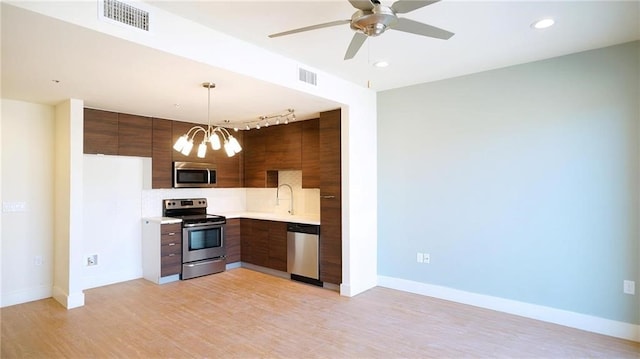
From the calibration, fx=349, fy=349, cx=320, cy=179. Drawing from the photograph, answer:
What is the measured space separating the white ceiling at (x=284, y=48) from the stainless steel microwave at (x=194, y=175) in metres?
1.44

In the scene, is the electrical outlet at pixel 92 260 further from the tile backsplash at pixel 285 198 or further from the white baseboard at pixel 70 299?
the tile backsplash at pixel 285 198

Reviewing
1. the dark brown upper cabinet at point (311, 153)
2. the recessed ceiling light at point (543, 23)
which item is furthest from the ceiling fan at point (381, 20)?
the dark brown upper cabinet at point (311, 153)

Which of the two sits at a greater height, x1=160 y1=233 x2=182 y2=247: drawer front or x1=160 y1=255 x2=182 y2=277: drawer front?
x1=160 y1=233 x2=182 y2=247: drawer front

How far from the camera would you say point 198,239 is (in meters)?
5.33

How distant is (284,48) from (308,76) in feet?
1.89

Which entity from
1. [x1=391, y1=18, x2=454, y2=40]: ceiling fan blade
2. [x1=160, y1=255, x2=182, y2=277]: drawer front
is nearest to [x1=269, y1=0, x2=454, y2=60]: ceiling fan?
[x1=391, y1=18, x2=454, y2=40]: ceiling fan blade

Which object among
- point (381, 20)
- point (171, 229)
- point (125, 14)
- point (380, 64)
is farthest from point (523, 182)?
point (171, 229)

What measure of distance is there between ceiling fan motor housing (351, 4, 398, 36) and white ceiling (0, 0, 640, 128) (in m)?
0.40

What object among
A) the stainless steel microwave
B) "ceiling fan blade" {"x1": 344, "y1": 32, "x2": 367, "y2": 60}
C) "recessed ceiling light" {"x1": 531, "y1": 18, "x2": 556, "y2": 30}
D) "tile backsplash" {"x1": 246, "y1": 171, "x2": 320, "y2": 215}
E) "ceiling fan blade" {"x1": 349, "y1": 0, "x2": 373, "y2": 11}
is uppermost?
"recessed ceiling light" {"x1": 531, "y1": 18, "x2": 556, "y2": 30}

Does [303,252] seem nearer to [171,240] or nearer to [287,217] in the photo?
[287,217]

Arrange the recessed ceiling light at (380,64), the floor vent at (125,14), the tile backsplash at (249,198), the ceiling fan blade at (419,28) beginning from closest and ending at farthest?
the ceiling fan blade at (419,28), the floor vent at (125,14), the recessed ceiling light at (380,64), the tile backsplash at (249,198)

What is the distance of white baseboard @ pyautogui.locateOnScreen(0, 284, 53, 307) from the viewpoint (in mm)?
4066

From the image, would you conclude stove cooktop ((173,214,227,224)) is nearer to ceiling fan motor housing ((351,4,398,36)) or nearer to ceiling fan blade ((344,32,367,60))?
ceiling fan blade ((344,32,367,60))

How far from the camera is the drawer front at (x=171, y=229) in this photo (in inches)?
197
